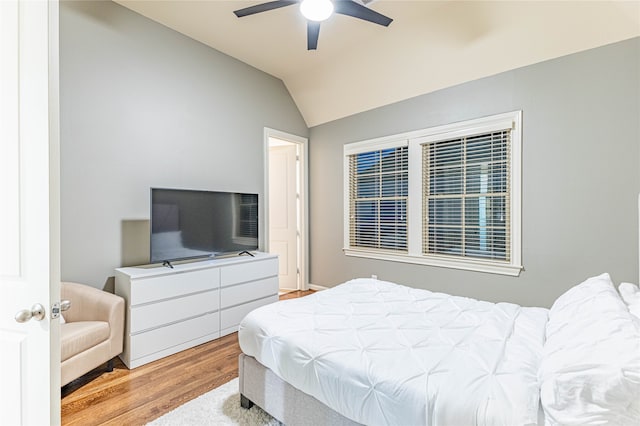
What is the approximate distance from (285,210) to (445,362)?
3.94m

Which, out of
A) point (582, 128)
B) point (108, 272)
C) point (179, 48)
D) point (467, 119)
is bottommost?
point (108, 272)

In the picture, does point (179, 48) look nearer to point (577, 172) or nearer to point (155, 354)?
point (155, 354)

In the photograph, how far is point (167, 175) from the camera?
10.7 feet

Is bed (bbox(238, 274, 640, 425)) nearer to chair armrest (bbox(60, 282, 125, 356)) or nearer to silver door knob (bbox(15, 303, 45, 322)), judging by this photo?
silver door knob (bbox(15, 303, 45, 322))

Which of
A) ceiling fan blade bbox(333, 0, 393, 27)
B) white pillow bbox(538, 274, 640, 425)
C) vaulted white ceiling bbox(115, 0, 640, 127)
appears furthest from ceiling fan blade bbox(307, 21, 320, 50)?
white pillow bbox(538, 274, 640, 425)

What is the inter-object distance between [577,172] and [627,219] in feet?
1.71

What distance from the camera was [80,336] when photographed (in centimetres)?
214

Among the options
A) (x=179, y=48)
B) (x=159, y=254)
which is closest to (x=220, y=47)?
(x=179, y=48)

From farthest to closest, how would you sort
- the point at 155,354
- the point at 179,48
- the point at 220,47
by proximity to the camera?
the point at 220,47, the point at 179,48, the point at 155,354

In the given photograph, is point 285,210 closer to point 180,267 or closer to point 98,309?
point 180,267

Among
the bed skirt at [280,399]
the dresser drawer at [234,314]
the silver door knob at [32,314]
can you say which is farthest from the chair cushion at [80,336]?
the silver door knob at [32,314]

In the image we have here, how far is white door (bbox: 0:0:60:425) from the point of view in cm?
104

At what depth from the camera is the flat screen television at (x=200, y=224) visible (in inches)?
112

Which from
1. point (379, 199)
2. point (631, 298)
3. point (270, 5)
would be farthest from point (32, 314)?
point (379, 199)
